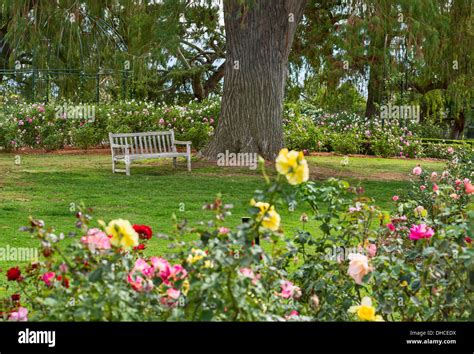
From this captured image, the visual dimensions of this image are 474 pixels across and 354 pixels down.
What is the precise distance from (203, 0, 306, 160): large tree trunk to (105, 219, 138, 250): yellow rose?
10.6m

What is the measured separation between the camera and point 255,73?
12.6m

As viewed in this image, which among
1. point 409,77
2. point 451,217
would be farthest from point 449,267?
point 409,77

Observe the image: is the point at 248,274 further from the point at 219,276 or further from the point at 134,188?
the point at 134,188

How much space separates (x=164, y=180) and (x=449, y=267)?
8558mm

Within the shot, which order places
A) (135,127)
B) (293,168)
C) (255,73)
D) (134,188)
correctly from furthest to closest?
(135,127) < (255,73) < (134,188) < (293,168)

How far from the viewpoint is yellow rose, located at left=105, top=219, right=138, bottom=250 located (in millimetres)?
2061

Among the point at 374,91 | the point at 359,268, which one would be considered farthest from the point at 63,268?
the point at 374,91

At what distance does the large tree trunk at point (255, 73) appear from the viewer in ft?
41.1

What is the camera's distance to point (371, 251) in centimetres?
311

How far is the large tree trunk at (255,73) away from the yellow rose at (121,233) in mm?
10644

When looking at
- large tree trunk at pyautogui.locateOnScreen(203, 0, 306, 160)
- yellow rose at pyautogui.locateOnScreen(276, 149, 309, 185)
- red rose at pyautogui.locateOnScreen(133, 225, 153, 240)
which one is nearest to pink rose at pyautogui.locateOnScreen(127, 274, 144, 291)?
yellow rose at pyautogui.locateOnScreen(276, 149, 309, 185)

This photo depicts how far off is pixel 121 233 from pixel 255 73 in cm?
1070

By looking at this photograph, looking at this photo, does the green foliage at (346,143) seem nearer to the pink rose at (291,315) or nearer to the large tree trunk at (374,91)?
the large tree trunk at (374,91)
